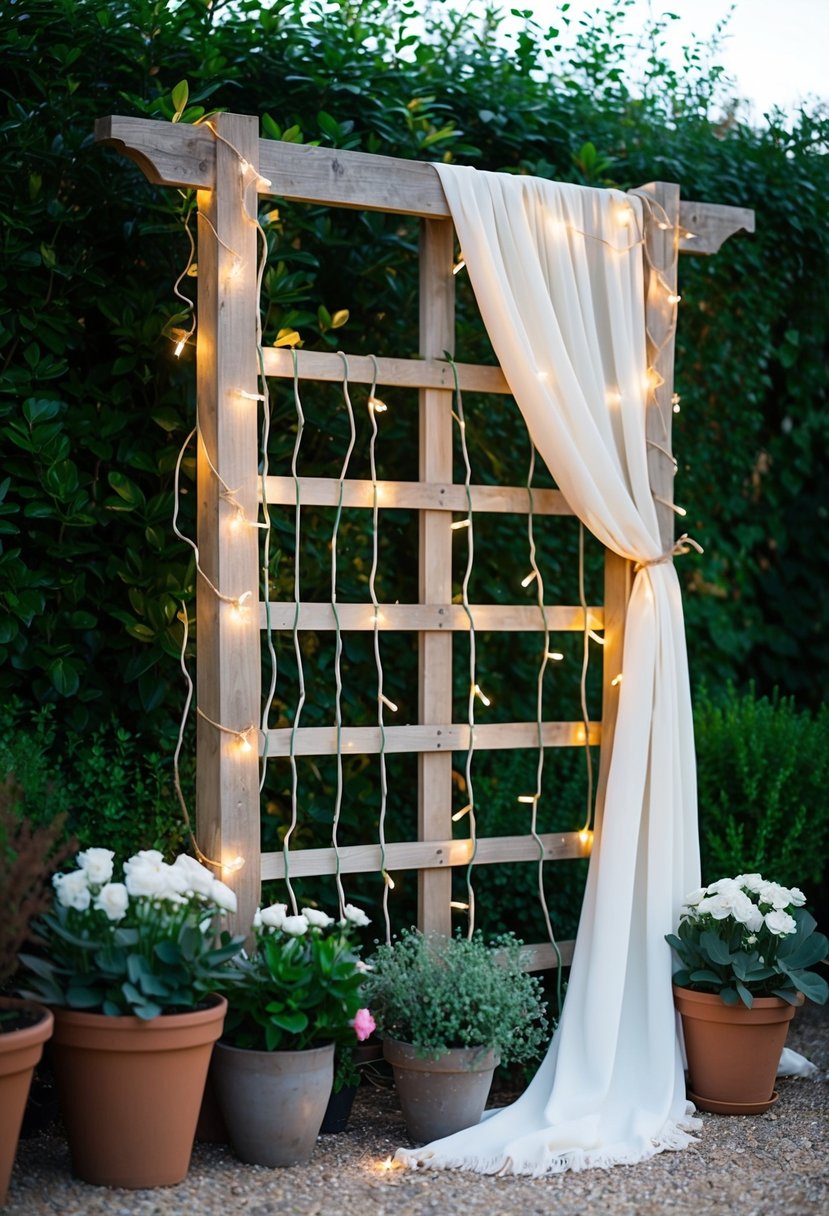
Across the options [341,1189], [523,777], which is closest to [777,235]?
[523,777]

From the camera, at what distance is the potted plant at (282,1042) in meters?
2.75

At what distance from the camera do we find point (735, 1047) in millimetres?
3246

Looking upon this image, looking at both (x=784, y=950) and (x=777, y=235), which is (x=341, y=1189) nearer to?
(x=784, y=950)

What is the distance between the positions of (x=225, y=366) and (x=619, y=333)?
105 cm

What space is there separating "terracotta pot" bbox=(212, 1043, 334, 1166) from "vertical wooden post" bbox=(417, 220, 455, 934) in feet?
2.01

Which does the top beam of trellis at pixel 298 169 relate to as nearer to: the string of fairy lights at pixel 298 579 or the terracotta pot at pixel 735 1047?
the string of fairy lights at pixel 298 579

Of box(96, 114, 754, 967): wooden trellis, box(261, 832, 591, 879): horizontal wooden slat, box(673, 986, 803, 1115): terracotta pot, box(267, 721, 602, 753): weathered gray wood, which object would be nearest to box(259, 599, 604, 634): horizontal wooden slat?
box(96, 114, 754, 967): wooden trellis

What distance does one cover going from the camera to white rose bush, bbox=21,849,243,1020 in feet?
8.48

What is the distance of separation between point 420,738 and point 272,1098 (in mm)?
910

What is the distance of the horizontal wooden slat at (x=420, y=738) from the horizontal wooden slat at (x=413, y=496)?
527mm

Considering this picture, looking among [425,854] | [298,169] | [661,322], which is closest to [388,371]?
[298,169]

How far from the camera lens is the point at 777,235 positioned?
15.2 ft

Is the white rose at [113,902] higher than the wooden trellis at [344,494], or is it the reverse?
the wooden trellis at [344,494]

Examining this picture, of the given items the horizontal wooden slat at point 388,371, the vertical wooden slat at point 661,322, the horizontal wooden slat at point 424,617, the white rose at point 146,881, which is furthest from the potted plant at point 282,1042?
the vertical wooden slat at point 661,322
